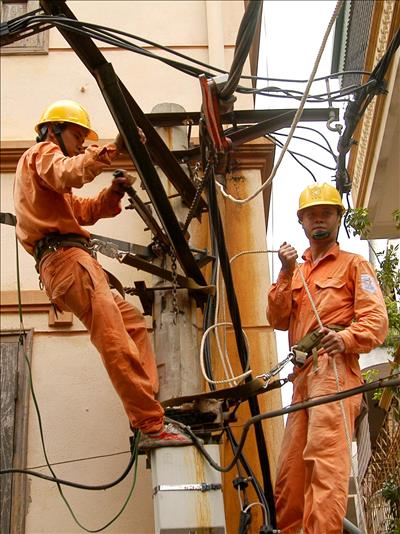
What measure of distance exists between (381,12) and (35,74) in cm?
316

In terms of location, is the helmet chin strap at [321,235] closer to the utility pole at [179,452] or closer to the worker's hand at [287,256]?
the worker's hand at [287,256]

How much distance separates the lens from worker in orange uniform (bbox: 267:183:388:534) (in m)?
4.93

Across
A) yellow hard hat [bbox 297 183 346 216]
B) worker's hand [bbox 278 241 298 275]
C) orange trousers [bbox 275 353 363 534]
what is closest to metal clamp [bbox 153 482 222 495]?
orange trousers [bbox 275 353 363 534]

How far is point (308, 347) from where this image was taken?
5316 millimetres

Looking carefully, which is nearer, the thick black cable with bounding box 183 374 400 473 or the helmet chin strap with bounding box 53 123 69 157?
the thick black cable with bounding box 183 374 400 473

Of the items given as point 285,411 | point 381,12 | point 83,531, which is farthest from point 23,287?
point 381,12

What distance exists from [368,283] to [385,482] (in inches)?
75.9

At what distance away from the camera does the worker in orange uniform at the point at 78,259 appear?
16.9 ft

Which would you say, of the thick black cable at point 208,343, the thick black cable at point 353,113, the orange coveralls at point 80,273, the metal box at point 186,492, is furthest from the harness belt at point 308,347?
the thick black cable at point 353,113

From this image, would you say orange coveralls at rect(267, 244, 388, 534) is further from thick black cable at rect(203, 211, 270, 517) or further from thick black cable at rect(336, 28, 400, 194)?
thick black cable at rect(336, 28, 400, 194)

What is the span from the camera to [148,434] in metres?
5.17

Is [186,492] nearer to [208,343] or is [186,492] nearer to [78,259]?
[208,343]

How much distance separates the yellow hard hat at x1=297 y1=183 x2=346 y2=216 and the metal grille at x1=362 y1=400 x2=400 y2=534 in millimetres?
1577

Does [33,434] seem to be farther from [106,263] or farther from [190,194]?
[190,194]
